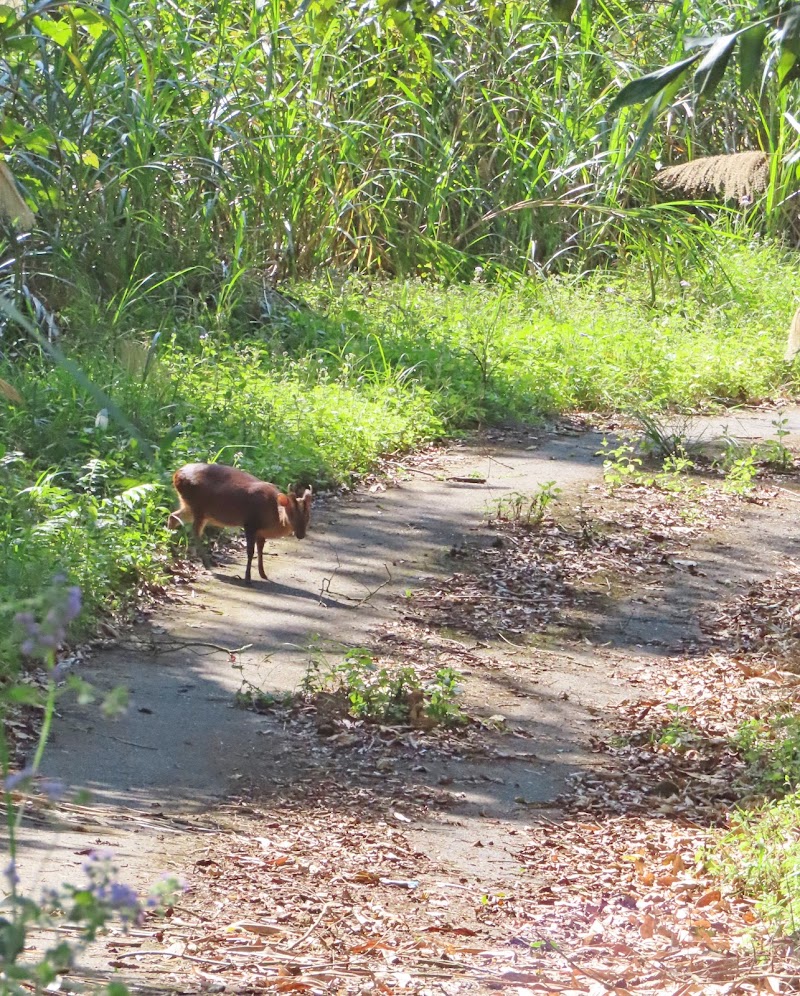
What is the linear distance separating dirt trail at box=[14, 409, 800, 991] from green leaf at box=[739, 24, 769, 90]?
241 cm

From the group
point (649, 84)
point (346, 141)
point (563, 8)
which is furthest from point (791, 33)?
point (346, 141)

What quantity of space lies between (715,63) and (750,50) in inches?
4.1

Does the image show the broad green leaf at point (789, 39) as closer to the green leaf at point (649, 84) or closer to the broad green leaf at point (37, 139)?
the green leaf at point (649, 84)

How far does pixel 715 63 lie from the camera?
3350 millimetres

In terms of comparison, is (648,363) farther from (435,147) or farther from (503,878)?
(503,878)

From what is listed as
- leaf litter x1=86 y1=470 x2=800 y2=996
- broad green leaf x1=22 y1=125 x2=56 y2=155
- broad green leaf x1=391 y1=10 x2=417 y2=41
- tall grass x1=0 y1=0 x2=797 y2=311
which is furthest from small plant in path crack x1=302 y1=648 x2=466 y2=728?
tall grass x1=0 y1=0 x2=797 y2=311

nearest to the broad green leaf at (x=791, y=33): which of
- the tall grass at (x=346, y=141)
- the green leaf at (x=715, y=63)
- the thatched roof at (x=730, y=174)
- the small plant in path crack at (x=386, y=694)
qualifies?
the green leaf at (x=715, y=63)

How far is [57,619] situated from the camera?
178 cm

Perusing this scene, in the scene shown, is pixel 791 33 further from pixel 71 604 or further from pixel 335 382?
pixel 335 382

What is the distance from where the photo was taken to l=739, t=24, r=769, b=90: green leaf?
10.6 feet

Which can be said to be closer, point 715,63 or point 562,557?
point 715,63

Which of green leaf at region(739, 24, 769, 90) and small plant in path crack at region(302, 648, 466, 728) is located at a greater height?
green leaf at region(739, 24, 769, 90)

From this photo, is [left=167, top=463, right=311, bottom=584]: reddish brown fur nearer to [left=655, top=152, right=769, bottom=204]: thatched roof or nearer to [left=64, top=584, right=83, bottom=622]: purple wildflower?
[left=64, top=584, right=83, bottom=622]: purple wildflower

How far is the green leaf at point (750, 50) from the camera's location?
3.24 m
